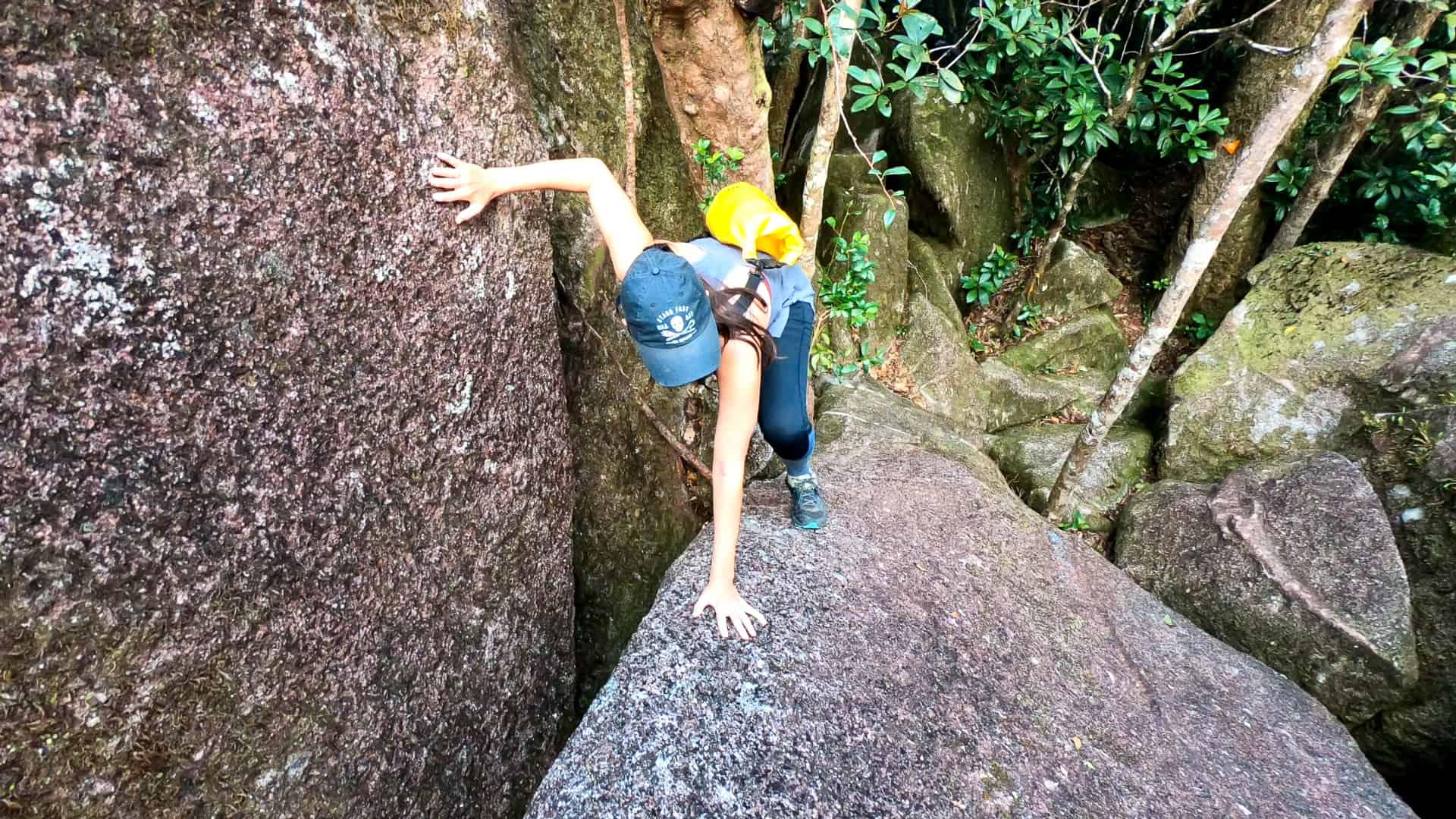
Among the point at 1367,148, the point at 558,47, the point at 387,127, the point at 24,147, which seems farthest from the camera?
the point at 1367,148

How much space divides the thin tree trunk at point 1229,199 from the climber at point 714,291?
2.98 meters

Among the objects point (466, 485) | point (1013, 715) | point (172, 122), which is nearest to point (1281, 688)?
point (1013, 715)

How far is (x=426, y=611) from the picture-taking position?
2.25 m

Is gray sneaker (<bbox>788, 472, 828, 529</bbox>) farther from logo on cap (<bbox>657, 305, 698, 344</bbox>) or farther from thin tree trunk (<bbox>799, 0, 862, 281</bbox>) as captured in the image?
logo on cap (<bbox>657, 305, 698, 344</bbox>)

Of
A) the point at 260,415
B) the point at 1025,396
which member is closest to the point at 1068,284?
the point at 1025,396

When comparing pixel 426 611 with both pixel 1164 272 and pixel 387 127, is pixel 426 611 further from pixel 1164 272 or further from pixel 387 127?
pixel 1164 272

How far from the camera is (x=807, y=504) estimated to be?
341cm

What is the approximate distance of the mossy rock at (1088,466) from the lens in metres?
6.19

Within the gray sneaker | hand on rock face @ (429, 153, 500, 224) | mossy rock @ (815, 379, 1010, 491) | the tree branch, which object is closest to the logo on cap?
hand on rock face @ (429, 153, 500, 224)

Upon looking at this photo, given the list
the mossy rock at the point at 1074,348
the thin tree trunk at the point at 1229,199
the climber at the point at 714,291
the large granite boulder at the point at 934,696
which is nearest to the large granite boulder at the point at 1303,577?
the large granite boulder at the point at 934,696

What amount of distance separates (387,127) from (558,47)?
136cm

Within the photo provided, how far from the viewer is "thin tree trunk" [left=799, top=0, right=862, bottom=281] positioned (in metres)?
3.79

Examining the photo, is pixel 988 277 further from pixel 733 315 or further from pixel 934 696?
pixel 733 315

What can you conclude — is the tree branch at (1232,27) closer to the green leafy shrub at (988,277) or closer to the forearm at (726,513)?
the green leafy shrub at (988,277)
